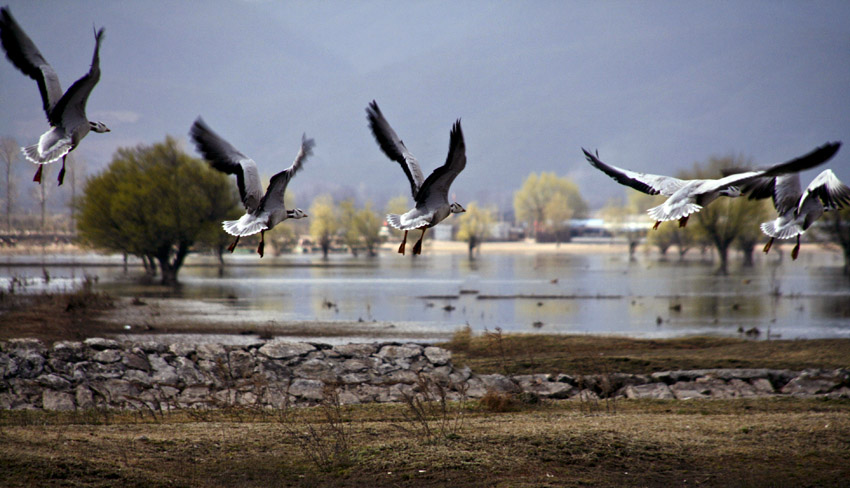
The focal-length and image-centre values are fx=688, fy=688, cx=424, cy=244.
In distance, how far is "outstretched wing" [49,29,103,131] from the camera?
652 centimetres

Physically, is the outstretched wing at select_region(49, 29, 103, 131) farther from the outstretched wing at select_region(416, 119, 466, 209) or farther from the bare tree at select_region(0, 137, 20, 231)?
Answer: the bare tree at select_region(0, 137, 20, 231)

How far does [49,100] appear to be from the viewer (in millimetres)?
7023

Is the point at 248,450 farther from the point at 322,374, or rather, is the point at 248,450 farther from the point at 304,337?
the point at 304,337

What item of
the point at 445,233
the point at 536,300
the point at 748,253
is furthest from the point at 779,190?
the point at 445,233

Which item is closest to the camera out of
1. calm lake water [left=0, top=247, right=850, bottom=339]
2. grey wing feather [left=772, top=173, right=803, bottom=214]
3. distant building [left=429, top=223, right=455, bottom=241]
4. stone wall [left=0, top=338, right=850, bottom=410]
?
grey wing feather [left=772, top=173, right=803, bottom=214]

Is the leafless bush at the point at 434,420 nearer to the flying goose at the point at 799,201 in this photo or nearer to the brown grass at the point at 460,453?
the brown grass at the point at 460,453

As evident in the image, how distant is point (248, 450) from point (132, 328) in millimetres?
17943

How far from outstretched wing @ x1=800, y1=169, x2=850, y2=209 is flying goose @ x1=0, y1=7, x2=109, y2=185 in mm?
8019

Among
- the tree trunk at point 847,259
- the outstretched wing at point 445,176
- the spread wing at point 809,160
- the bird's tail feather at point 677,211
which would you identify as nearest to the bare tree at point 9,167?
the outstretched wing at point 445,176

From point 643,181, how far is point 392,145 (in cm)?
318

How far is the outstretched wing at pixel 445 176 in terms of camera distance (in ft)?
20.7

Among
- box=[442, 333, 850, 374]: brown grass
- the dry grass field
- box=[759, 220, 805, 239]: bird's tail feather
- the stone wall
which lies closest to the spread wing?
box=[759, 220, 805, 239]: bird's tail feather

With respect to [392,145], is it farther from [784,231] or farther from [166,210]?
[166,210]

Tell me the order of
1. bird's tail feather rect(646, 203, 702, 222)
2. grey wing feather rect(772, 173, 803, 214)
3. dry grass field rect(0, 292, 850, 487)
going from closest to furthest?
bird's tail feather rect(646, 203, 702, 222) < dry grass field rect(0, 292, 850, 487) < grey wing feather rect(772, 173, 803, 214)
